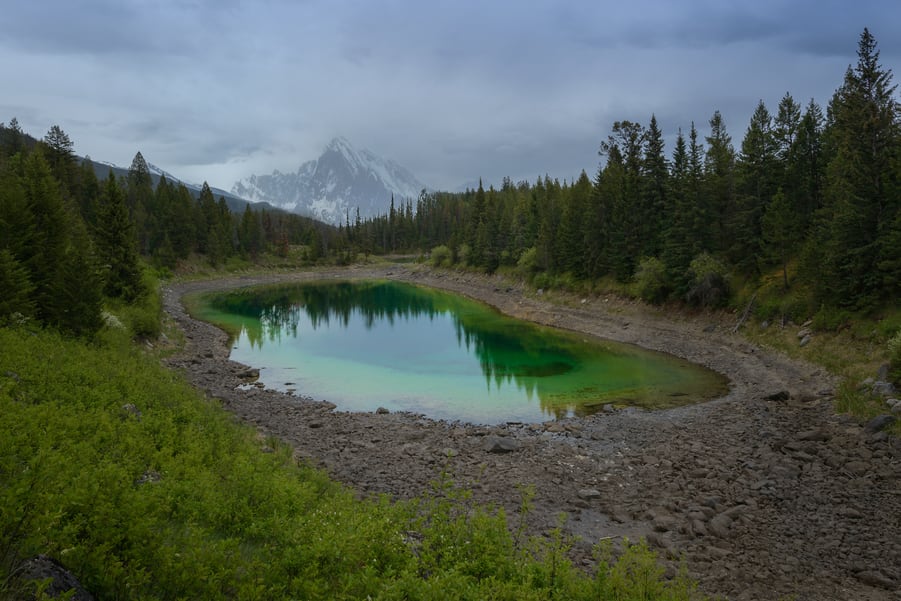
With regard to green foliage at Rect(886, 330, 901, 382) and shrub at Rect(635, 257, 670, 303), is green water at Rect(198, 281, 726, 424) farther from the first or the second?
shrub at Rect(635, 257, 670, 303)

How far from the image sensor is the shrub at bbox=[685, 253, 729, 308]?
1654 inches

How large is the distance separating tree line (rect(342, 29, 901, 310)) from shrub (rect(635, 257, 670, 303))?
10cm

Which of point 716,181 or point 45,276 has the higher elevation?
point 716,181

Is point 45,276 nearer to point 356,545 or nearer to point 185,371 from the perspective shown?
point 185,371

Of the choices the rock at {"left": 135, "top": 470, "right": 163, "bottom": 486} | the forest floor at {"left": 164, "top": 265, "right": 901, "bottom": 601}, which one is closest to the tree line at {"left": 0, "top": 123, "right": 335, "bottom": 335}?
the forest floor at {"left": 164, "top": 265, "right": 901, "bottom": 601}

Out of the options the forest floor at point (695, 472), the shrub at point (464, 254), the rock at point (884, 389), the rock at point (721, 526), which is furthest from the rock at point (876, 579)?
the shrub at point (464, 254)

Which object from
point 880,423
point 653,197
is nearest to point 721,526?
point 880,423

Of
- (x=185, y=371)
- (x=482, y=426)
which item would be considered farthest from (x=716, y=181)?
(x=185, y=371)

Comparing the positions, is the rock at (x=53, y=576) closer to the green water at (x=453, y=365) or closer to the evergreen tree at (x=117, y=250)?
the green water at (x=453, y=365)

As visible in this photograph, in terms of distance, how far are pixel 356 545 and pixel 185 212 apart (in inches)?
4393

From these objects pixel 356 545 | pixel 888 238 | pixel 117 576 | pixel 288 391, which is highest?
pixel 888 238

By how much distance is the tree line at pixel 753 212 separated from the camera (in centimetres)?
2936

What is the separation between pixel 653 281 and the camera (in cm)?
4778

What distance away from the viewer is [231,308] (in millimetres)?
64750
